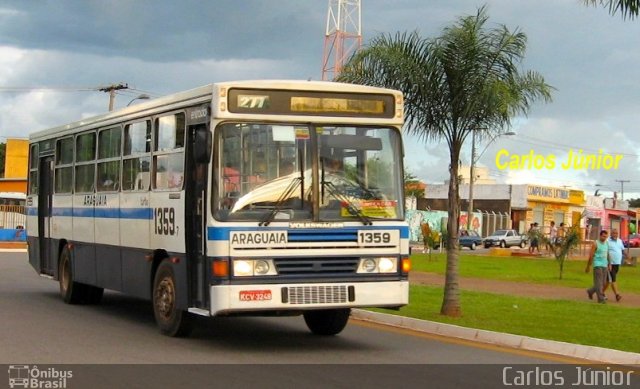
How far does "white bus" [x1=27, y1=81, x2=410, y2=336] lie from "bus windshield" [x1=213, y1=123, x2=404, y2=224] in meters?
0.01

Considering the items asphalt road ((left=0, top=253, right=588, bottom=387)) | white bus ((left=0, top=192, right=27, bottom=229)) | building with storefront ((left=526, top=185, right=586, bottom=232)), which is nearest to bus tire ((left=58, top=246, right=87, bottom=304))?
asphalt road ((left=0, top=253, right=588, bottom=387))

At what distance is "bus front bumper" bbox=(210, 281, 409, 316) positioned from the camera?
1147 centimetres

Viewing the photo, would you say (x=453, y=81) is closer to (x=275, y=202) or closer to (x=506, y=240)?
(x=275, y=202)

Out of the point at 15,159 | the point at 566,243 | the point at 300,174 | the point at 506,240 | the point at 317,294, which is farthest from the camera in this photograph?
the point at 15,159

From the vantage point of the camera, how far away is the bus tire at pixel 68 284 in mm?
17469

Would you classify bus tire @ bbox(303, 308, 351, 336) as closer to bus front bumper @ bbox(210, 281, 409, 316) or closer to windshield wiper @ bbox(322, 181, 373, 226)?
bus front bumper @ bbox(210, 281, 409, 316)

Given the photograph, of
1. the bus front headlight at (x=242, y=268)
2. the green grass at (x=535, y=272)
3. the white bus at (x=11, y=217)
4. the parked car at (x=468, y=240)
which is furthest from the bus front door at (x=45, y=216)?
the parked car at (x=468, y=240)

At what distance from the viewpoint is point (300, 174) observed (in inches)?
467

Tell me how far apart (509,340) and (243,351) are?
383 centimetres

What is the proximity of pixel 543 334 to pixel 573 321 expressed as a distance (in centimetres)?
234

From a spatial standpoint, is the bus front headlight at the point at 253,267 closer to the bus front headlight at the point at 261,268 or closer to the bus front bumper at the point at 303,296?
the bus front headlight at the point at 261,268

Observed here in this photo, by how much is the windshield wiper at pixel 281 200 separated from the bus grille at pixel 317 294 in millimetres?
845

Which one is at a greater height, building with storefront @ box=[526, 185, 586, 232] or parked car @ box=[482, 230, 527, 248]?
building with storefront @ box=[526, 185, 586, 232]

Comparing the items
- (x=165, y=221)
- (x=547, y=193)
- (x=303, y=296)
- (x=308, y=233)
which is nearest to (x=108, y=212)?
(x=165, y=221)
